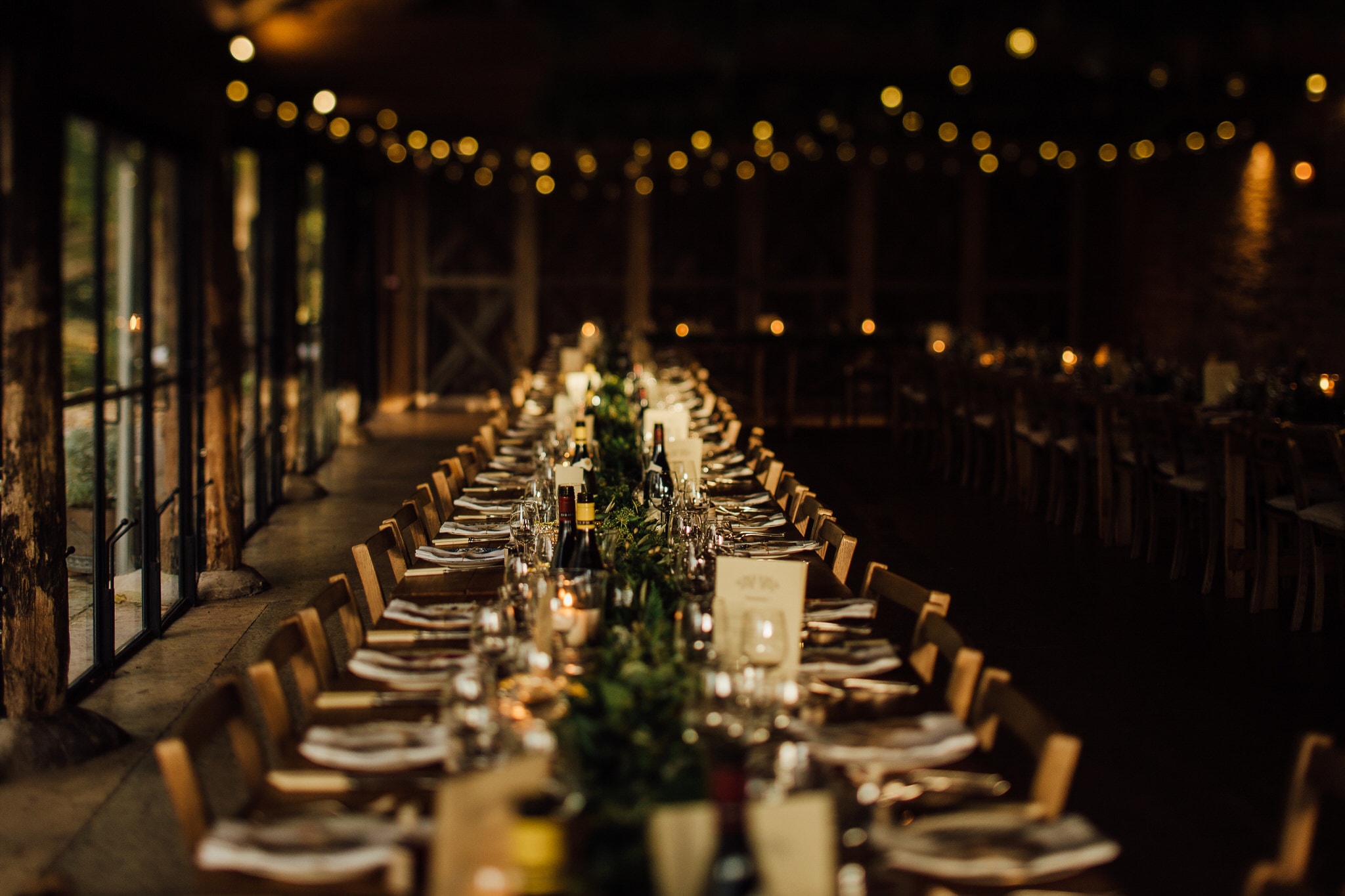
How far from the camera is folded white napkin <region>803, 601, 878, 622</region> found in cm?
337

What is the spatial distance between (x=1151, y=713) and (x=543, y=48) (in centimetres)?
523

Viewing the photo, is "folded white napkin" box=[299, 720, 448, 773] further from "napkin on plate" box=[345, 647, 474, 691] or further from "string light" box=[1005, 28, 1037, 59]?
"string light" box=[1005, 28, 1037, 59]

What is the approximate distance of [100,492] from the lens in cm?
541

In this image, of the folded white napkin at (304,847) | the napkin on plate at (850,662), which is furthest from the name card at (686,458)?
the folded white napkin at (304,847)

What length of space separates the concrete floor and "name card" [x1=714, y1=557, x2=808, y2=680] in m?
1.33

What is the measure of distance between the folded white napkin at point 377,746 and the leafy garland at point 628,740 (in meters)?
0.27

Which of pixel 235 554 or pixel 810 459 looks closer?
pixel 235 554

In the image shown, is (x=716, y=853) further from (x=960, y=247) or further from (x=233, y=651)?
(x=960, y=247)

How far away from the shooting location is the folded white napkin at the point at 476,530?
4586mm

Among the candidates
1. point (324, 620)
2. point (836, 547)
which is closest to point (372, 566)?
point (324, 620)

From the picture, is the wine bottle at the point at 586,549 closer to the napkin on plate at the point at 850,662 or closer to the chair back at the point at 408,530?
the chair back at the point at 408,530

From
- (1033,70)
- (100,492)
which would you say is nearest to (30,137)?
(100,492)

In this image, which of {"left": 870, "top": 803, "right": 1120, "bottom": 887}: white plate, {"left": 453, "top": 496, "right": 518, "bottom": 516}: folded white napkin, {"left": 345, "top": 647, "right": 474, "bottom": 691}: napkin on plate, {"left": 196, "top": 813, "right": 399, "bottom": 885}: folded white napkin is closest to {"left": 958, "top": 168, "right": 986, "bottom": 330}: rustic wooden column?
{"left": 453, "top": 496, "right": 518, "bottom": 516}: folded white napkin

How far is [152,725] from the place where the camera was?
15.7 feet
